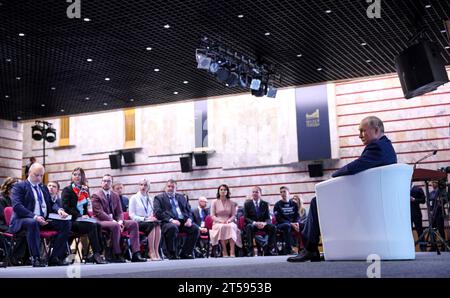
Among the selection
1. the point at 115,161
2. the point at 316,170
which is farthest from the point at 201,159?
the point at 316,170

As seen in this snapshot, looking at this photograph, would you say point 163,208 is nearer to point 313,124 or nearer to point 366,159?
point 366,159

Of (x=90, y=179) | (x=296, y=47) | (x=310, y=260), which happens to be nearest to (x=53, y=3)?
(x=296, y=47)

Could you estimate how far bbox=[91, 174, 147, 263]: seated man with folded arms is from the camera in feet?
23.7

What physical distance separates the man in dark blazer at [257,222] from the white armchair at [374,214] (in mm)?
5117

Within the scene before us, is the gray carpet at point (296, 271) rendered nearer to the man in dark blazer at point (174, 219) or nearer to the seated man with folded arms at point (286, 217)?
the man in dark blazer at point (174, 219)

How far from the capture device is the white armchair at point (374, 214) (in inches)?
155

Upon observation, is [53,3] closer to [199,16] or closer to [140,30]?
[140,30]

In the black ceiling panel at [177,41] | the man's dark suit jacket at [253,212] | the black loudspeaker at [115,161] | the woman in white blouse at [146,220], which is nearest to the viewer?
the black ceiling panel at [177,41]

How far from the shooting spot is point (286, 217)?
9.61 metres

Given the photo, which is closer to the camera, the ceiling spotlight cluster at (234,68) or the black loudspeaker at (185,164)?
the ceiling spotlight cluster at (234,68)

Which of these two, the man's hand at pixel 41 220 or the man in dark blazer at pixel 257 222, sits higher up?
the man's hand at pixel 41 220

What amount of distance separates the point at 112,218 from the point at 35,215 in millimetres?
1393

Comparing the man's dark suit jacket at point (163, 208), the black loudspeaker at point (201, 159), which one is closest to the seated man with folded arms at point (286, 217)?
the man's dark suit jacket at point (163, 208)

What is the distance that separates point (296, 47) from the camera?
9.86 m
